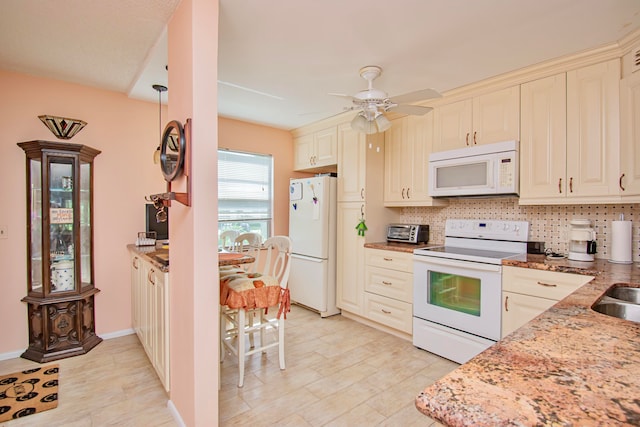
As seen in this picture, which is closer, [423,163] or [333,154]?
[423,163]

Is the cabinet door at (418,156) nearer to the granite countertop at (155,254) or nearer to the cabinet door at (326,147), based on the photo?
the cabinet door at (326,147)

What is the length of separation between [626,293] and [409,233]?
188 centimetres

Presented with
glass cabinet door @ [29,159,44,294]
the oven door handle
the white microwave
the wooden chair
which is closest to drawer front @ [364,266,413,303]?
the oven door handle

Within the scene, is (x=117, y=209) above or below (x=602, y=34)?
below

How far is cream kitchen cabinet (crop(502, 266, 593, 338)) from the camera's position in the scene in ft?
6.80

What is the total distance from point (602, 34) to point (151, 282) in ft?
11.4

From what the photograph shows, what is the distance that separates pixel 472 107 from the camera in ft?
9.32

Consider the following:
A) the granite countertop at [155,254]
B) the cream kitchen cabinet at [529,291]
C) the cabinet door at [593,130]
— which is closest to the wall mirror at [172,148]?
the granite countertop at [155,254]

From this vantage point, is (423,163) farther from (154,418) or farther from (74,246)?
(74,246)

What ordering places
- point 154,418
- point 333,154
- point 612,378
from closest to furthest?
point 612,378, point 154,418, point 333,154

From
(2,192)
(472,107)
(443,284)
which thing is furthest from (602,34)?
(2,192)

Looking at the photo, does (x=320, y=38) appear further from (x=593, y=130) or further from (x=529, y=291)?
(x=529, y=291)

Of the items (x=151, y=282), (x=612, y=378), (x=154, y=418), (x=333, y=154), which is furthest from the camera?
(x=333, y=154)

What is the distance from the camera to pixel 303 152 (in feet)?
14.4
